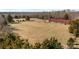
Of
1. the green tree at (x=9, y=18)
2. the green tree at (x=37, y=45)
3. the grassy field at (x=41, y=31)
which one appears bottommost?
the green tree at (x=37, y=45)

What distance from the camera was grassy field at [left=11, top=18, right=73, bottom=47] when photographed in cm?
183

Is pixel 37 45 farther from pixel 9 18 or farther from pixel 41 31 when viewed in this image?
pixel 9 18

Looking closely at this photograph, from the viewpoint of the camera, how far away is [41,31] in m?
1.84

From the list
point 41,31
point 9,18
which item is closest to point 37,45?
point 41,31

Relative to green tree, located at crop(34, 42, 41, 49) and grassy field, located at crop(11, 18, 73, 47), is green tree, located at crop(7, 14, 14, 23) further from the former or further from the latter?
green tree, located at crop(34, 42, 41, 49)

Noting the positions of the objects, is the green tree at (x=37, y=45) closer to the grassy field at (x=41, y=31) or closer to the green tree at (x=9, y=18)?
the grassy field at (x=41, y=31)

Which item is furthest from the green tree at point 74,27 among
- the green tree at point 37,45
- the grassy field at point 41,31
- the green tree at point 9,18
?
the green tree at point 9,18

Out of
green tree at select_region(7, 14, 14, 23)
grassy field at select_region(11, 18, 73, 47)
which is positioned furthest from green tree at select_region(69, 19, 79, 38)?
green tree at select_region(7, 14, 14, 23)

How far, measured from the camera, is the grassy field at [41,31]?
1832 millimetres
